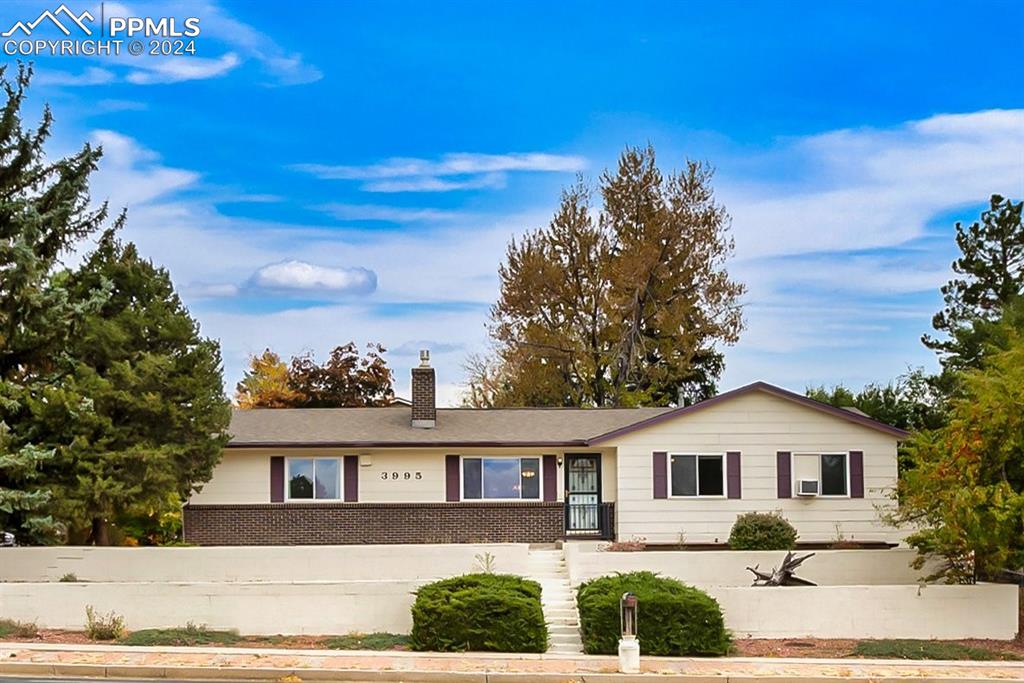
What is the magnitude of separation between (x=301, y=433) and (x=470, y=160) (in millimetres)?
9510

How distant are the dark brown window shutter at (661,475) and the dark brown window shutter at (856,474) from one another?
15.2 ft

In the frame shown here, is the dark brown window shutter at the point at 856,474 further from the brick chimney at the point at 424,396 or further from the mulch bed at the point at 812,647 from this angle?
the brick chimney at the point at 424,396

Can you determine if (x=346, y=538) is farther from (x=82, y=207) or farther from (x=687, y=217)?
(x=687, y=217)

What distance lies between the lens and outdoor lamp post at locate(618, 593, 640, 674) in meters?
19.0

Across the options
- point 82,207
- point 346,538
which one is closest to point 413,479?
point 346,538

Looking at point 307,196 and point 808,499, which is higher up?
point 307,196

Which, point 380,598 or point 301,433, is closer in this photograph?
point 380,598

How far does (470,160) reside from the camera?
35875 mm

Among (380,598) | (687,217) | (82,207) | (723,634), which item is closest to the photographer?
(723,634)

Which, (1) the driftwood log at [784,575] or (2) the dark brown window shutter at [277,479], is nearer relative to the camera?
(1) the driftwood log at [784,575]

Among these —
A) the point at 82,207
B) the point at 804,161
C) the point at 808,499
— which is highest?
the point at 804,161

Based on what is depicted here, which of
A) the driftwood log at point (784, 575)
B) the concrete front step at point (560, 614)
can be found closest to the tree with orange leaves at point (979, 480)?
the driftwood log at point (784, 575)

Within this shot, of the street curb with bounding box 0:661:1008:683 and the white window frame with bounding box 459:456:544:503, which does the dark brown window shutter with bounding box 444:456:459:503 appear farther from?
the street curb with bounding box 0:661:1008:683

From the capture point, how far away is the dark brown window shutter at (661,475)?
30.8 m
